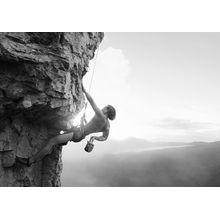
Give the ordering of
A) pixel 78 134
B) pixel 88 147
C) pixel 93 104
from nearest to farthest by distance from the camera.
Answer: pixel 93 104, pixel 88 147, pixel 78 134

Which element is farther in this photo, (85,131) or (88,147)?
(85,131)

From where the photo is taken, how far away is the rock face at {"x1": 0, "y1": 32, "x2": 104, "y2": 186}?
6.83 meters

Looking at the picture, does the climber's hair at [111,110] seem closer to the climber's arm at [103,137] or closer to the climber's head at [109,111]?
the climber's head at [109,111]

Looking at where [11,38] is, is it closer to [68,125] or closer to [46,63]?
[46,63]

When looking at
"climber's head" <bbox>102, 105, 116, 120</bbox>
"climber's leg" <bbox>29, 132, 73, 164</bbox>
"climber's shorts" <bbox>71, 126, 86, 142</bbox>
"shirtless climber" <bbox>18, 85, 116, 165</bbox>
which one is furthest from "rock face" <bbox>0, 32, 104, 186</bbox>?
"climber's head" <bbox>102, 105, 116, 120</bbox>

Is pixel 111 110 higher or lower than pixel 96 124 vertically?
higher

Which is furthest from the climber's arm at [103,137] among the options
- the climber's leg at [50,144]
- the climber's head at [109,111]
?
the climber's leg at [50,144]

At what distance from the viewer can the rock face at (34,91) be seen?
6828mm

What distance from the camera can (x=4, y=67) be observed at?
268 inches

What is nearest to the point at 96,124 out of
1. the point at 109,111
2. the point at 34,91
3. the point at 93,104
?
the point at 109,111

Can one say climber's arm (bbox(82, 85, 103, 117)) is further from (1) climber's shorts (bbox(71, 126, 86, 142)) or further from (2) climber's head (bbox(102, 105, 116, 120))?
(1) climber's shorts (bbox(71, 126, 86, 142))

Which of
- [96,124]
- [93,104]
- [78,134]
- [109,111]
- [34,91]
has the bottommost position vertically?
[78,134]

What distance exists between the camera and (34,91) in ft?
23.5

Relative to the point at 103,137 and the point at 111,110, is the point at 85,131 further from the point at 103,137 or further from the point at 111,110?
the point at 111,110
